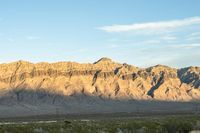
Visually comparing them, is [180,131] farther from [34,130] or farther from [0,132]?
[0,132]

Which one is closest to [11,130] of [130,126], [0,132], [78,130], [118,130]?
[0,132]

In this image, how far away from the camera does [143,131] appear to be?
187ft

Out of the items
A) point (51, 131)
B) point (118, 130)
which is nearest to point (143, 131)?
point (118, 130)

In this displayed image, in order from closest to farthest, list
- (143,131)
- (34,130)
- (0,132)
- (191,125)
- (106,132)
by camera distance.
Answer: (0,132) → (34,130) → (106,132) → (143,131) → (191,125)

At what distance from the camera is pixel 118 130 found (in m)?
55.3

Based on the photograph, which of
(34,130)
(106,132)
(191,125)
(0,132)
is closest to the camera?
(0,132)

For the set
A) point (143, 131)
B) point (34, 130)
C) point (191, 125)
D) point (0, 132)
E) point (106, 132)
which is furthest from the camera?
point (191, 125)

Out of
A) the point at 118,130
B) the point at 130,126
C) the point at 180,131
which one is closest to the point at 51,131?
the point at 118,130

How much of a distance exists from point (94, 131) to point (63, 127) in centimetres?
400

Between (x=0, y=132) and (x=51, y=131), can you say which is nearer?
(x=0, y=132)

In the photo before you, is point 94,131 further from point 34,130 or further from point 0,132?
point 0,132

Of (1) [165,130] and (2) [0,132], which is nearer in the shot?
(2) [0,132]

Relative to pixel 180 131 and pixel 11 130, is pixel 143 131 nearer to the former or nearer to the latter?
pixel 180 131

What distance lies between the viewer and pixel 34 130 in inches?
1940
